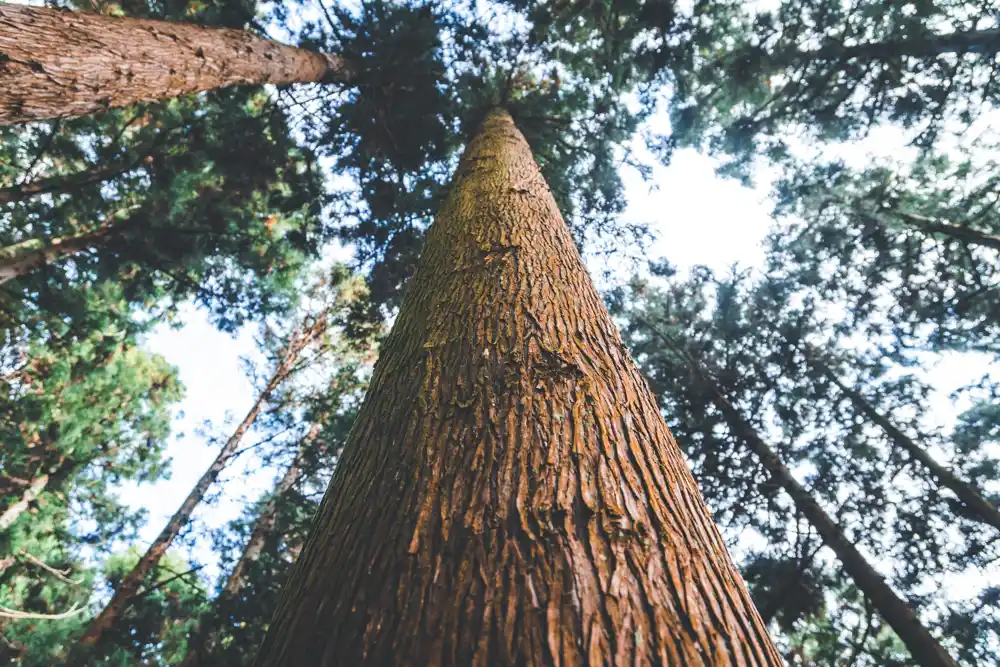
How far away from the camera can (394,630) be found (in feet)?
2.62

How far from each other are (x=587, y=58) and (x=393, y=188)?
448cm

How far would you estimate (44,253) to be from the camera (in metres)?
6.83

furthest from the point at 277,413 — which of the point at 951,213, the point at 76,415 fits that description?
the point at 951,213

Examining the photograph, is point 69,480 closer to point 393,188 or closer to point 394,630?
point 393,188

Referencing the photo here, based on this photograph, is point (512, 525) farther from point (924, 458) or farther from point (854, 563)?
point (924, 458)

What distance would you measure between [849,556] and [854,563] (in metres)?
0.09

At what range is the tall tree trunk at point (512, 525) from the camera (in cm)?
78

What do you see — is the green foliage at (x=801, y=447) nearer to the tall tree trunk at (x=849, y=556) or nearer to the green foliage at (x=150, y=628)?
the tall tree trunk at (x=849, y=556)

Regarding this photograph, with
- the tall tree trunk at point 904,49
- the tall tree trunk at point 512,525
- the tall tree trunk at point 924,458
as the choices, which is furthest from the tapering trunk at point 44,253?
the tall tree trunk at point 924,458

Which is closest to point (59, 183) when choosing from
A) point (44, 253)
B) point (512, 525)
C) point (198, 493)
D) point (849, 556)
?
point (44, 253)

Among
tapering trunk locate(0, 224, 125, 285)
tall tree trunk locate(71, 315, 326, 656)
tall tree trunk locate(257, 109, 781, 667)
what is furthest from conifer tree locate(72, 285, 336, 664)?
tall tree trunk locate(257, 109, 781, 667)

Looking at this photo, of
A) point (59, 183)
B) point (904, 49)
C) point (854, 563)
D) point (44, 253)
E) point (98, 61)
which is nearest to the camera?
point (98, 61)

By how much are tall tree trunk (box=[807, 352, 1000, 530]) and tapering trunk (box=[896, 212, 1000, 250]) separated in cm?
319

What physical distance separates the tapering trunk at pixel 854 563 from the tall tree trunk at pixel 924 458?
2640mm
